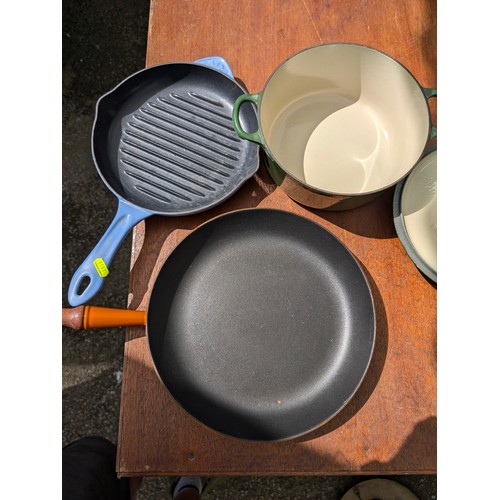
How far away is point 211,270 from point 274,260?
8 centimetres

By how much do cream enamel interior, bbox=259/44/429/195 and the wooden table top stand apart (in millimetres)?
50

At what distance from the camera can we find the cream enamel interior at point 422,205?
568 mm

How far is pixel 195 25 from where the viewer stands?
65 cm

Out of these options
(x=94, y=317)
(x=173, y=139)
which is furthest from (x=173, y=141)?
(x=94, y=317)

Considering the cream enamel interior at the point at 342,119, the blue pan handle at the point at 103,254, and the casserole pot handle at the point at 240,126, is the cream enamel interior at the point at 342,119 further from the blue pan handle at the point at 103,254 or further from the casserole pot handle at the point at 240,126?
the blue pan handle at the point at 103,254

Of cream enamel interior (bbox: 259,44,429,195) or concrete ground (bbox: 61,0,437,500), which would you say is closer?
cream enamel interior (bbox: 259,44,429,195)

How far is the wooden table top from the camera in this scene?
559 millimetres

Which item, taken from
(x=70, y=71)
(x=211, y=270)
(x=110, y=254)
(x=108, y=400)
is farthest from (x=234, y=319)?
(x=70, y=71)

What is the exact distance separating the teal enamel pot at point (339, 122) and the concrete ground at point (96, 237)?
2.23 feet

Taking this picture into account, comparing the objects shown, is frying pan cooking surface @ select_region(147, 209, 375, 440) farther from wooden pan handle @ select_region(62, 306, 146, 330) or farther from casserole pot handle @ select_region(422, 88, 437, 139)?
casserole pot handle @ select_region(422, 88, 437, 139)

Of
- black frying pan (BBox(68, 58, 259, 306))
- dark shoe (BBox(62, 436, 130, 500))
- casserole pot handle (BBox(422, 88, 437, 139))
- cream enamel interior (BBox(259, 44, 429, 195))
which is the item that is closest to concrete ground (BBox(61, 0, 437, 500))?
dark shoe (BBox(62, 436, 130, 500))

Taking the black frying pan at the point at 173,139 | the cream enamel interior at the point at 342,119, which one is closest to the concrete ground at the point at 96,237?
the black frying pan at the point at 173,139
